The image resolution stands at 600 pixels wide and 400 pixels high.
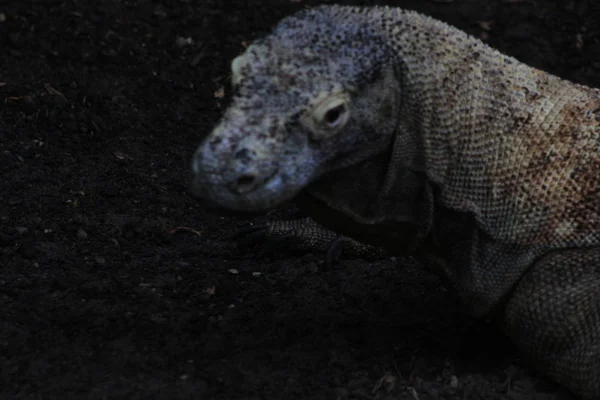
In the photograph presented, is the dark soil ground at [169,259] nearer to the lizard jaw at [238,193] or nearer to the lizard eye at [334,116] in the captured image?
the lizard jaw at [238,193]

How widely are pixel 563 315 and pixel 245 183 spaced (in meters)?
1.47

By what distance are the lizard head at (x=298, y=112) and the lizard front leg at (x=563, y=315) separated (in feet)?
2.98

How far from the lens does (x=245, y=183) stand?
3.28m

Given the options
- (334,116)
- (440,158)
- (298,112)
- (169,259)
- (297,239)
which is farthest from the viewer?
(297,239)

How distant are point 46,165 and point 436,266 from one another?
2585 mm

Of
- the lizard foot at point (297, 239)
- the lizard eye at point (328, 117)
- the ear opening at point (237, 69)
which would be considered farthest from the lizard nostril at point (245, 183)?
the lizard foot at point (297, 239)

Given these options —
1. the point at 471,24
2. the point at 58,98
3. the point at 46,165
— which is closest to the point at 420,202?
the point at 46,165

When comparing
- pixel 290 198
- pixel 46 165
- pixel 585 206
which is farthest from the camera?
pixel 46 165

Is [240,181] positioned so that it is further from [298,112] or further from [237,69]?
[237,69]

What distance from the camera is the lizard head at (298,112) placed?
3283 mm

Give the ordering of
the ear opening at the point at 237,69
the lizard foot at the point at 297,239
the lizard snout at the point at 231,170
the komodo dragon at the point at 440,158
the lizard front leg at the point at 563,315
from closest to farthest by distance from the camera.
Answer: the lizard snout at the point at 231,170 → the komodo dragon at the point at 440,158 → the ear opening at the point at 237,69 → the lizard front leg at the point at 563,315 → the lizard foot at the point at 297,239

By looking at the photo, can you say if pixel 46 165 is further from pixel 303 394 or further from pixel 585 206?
pixel 585 206

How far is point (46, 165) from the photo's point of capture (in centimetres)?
571

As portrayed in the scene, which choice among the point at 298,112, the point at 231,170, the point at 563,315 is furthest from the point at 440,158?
the point at 231,170
